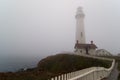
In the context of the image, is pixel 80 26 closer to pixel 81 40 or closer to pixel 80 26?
pixel 80 26

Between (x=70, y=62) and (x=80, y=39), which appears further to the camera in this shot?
(x=80, y=39)

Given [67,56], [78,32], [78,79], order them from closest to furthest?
[78,79] < [67,56] < [78,32]

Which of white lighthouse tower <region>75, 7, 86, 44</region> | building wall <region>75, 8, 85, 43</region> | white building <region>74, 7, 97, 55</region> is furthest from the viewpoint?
building wall <region>75, 8, 85, 43</region>

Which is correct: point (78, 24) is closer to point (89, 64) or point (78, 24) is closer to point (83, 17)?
point (83, 17)

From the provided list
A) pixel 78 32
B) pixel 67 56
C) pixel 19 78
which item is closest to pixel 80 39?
pixel 78 32

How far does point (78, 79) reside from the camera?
10.7m

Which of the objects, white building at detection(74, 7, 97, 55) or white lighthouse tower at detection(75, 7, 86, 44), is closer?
white building at detection(74, 7, 97, 55)

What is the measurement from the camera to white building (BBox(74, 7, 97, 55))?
61312 mm

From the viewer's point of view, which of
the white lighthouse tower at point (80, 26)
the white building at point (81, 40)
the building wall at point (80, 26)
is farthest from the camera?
the building wall at point (80, 26)

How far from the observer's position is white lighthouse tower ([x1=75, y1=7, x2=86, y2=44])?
213 feet

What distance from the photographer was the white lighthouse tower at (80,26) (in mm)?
64938

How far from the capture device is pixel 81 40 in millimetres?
64625

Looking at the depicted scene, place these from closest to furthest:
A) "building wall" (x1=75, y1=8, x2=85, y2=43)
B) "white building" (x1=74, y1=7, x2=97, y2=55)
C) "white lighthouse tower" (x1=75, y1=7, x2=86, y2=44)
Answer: "white building" (x1=74, y1=7, x2=97, y2=55) < "white lighthouse tower" (x1=75, y1=7, x2=86, y2=44) < "building wall" (x1=75, y1=8, x2=85, y2=43)

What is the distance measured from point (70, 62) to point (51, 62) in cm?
476
